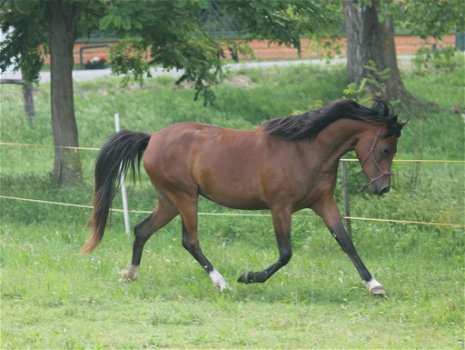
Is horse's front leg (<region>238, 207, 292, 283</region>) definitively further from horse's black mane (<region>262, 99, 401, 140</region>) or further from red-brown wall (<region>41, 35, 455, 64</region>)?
red-brown wall (<region>41, 35, 455, 64</region>)

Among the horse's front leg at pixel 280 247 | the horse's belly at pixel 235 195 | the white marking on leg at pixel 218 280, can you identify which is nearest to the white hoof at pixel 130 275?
the white marking on leg at pixel 218 280

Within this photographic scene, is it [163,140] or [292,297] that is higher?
[163,140]

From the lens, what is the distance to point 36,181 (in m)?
17.0

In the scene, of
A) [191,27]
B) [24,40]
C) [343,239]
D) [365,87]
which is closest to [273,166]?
[343,239]

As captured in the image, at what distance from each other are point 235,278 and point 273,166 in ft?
4.34

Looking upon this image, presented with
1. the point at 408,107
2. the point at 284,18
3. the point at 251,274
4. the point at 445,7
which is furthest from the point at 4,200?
the point at 408,107

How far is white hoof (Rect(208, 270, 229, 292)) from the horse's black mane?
59.6 inches

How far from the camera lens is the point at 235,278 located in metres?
11.0

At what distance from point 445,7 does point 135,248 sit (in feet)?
30.4

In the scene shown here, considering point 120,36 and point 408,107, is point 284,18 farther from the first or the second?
point 408,107

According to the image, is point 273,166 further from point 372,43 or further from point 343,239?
point 372,43

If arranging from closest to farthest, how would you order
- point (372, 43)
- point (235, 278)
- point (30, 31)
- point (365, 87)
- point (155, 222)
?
point (235, 278), point (155, 222), point (365, 87), point (30, 31), point (372, 43)

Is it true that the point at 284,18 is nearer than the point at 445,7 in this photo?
Yes

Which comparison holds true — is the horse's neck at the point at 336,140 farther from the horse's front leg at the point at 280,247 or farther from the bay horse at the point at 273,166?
the horse's front leg at the point at 280,247
